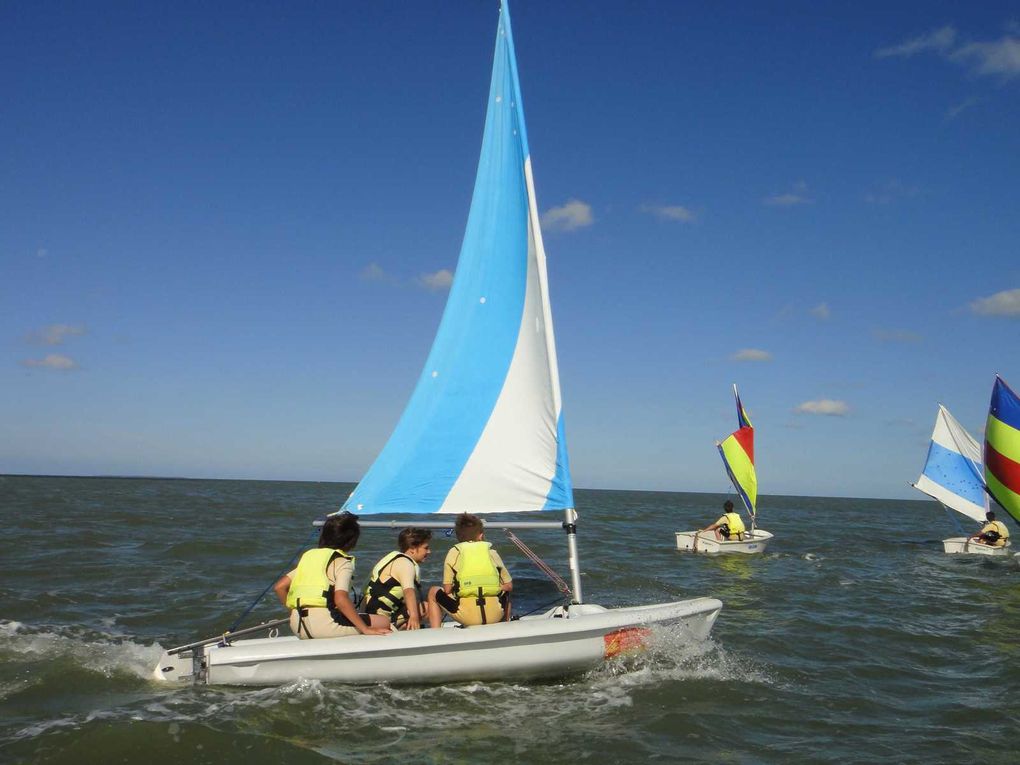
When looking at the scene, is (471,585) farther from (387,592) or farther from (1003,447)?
(1003,447)

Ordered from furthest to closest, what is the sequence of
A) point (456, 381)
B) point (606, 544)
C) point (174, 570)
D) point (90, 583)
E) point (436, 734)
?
point (606, 544), point (174, 570), point (90, 583), point (456, 381), point (436, 734)

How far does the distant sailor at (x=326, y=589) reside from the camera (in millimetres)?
6547

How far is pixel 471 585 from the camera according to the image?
7055 millimetres

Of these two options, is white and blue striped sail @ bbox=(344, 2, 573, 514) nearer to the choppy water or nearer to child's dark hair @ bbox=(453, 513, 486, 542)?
child's dark hair @ bbox=(453, 513, 486, 542)

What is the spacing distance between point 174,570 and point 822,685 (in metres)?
11.8

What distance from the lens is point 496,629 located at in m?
6.75

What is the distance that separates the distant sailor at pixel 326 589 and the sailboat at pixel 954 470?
76.2 feet

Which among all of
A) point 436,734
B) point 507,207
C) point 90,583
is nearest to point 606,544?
point 90,583

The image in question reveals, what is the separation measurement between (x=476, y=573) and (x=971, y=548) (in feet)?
65.8

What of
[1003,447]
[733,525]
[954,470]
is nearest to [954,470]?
[954,470]

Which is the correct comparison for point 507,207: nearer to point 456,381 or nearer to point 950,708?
point 456,381

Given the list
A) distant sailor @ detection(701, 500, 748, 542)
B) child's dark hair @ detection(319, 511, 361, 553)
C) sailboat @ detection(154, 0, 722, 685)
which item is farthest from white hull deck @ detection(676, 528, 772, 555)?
child's dark hair @ detection(319, 511, 361, 553)

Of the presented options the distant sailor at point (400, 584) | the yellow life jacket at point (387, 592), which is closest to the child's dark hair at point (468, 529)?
the distant sailor at point (400, 584)

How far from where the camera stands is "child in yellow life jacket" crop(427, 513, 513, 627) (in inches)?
277
